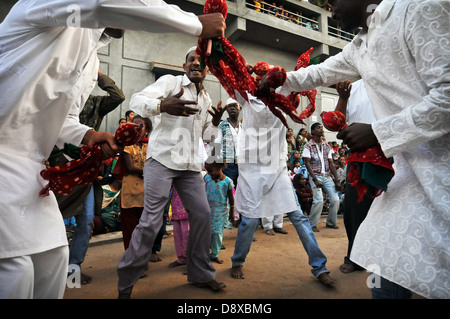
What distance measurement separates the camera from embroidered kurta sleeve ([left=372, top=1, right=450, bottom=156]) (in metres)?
1.01

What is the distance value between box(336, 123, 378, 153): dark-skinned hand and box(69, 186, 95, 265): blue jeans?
248 cm

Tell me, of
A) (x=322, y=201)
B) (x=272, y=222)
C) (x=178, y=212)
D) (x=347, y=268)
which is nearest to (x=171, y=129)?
(x=178, y=212)

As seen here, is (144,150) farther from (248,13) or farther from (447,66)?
(248,13)

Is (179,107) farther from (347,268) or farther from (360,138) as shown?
(347,268)

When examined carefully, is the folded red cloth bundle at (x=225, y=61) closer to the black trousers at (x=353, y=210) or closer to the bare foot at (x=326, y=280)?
the black trousers at (x=353, y=210)

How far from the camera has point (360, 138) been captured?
3.73 feet

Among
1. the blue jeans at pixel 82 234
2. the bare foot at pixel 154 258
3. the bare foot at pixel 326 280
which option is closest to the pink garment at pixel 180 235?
the bare foot at pixel 154 258

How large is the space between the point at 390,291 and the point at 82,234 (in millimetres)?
2557

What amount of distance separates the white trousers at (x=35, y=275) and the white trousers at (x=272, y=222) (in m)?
4.06

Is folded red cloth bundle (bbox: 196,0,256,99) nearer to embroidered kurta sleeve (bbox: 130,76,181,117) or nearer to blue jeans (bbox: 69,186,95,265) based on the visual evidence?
embroidered kurta sleeve (bbox: 130,76,181,117)

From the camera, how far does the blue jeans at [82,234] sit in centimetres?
264

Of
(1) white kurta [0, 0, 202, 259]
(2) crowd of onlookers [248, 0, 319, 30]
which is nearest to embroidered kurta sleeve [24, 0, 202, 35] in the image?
(1) white kurta [0, 0, 202, 259]

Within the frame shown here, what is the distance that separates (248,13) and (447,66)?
1160 cm

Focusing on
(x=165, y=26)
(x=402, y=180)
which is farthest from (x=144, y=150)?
(x=402, y=180)
